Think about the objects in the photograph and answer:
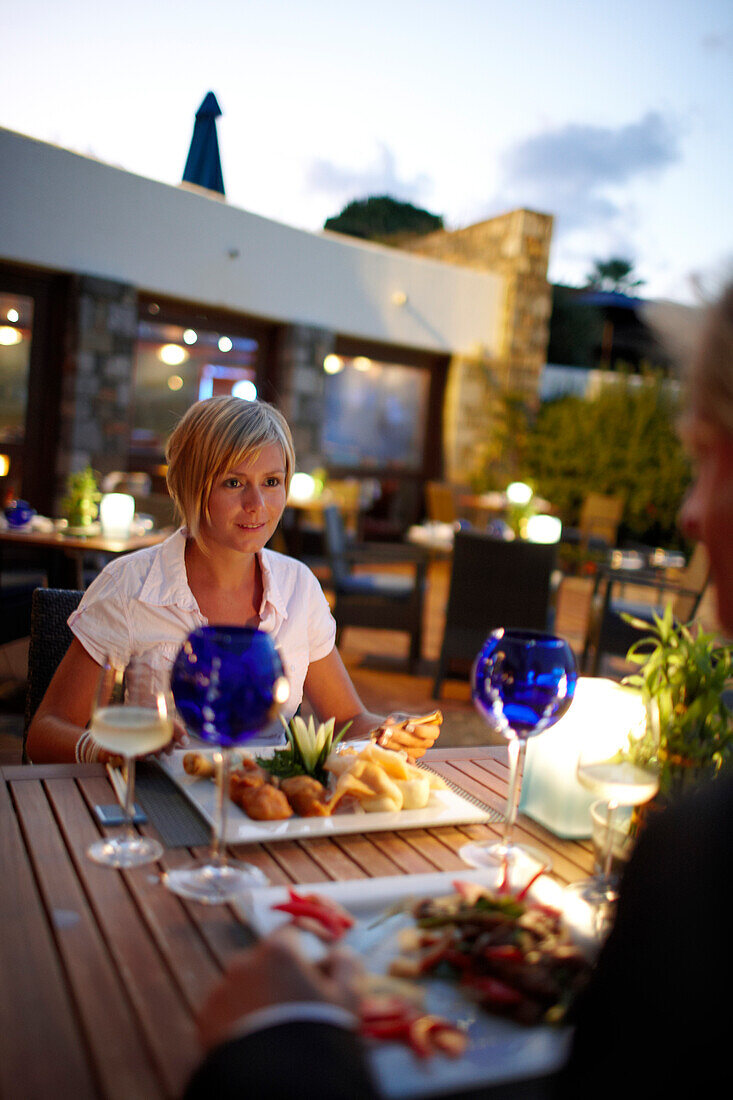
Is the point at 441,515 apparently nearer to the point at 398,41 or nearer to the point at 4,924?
the point at 398,41

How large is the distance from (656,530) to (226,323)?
5.83 m

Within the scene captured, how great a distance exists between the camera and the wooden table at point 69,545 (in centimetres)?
388

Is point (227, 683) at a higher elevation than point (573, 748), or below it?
higher

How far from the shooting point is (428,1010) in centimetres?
68

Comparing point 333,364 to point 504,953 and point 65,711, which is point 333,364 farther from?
point 504,953

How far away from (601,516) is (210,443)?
8679mm

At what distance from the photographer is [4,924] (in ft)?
2.53

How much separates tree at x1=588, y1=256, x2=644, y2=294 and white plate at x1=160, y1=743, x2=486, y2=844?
26644 mm

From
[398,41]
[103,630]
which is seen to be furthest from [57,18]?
[103,630]

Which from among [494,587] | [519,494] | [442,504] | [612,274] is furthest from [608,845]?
[612,274]

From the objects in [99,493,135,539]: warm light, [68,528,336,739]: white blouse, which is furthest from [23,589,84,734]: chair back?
[99,493,135,539]: warm light

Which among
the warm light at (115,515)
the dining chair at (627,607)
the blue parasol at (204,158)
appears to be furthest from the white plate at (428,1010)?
the blue parasol at (204,158)

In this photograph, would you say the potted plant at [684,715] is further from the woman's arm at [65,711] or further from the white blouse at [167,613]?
the woman's arm at [65,711]

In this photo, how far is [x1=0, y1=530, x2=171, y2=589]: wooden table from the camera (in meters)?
3.88
